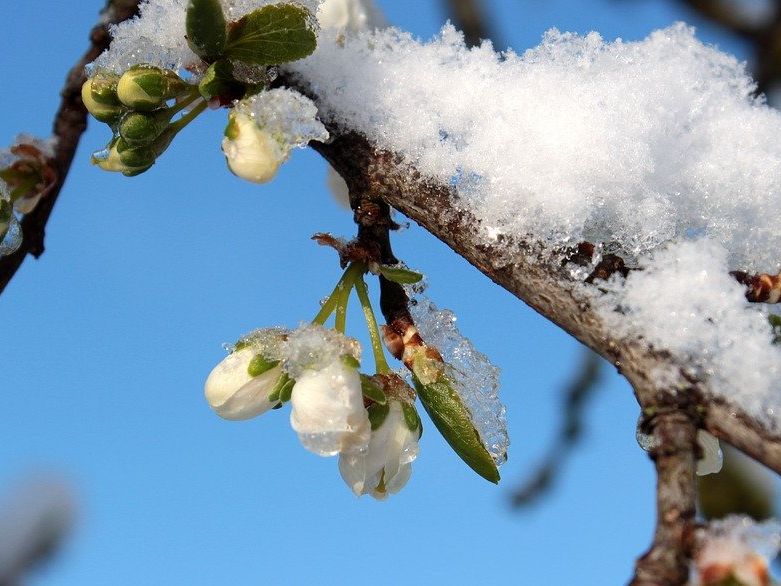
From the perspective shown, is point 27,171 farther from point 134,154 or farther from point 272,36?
point 272,36

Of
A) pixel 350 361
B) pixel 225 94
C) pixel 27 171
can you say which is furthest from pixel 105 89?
pixel 350 361

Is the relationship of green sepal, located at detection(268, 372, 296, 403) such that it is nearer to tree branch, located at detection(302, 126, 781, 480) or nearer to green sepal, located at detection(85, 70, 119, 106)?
tree branch, located at detection(302, 126, 781, 480)

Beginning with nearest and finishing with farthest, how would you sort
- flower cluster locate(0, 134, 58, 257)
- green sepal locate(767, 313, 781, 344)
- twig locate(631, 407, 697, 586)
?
twig locate(631, 407, 697, 586)
green sepal locate(767, 313, 781, 344)
flower cluster locate(0, 134, 58, 257)

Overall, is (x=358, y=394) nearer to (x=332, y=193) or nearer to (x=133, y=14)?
(x=332, y=193)

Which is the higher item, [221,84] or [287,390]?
[221,84]

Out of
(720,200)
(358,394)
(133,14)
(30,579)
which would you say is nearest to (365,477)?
(358,394)

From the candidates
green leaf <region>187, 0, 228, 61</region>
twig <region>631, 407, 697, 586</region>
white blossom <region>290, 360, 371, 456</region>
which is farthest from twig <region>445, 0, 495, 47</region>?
twig <region>631, 407, 697, 586</region>
